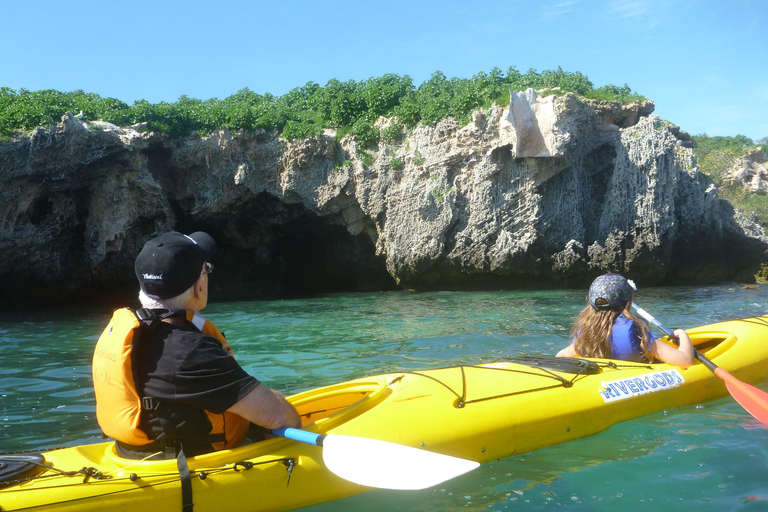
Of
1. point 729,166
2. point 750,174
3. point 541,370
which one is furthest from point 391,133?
point 750,174

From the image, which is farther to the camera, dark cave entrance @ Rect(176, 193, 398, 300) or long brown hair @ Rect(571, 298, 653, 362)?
dark cave entrance @ Rect(176, 193, 398, 300)

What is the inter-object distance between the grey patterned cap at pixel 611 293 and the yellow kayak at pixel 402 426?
0.44 m

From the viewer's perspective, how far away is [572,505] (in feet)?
9.37

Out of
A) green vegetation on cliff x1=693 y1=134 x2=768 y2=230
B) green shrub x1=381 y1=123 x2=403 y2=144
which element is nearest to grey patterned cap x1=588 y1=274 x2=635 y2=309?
green shrub x1=381 y1=123 x2=403 y2=144

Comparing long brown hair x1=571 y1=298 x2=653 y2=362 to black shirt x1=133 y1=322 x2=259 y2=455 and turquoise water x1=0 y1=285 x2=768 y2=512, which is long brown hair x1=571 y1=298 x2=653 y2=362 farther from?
black shirt x1=133 y1=322 x2=259 y2=455

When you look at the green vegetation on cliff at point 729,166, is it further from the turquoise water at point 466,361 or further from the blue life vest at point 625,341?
the blue life vest at point 625,341

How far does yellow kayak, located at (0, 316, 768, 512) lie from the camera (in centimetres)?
254

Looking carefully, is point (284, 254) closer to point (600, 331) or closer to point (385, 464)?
point (600, 331)

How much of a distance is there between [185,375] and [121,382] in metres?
0.31

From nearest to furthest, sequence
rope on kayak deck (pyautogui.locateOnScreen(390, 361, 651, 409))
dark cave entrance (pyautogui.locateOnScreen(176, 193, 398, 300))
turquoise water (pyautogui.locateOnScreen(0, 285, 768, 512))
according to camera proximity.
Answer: turquoise water (pyautogui.locateOnScreen(0, 285, 768, 512)) → rope on kayak deck (pyautogui.locateOnScreen(390, 361, 651, 409)) → dark cave entrance (pyautogui.locateOnScreen(176, 193, 398, 300))

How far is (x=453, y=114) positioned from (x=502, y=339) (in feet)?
28.2

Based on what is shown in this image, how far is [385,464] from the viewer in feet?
9.08

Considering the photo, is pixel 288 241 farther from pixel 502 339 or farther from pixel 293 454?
pixel 293 454

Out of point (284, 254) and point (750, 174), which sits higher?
point (750, 174)
